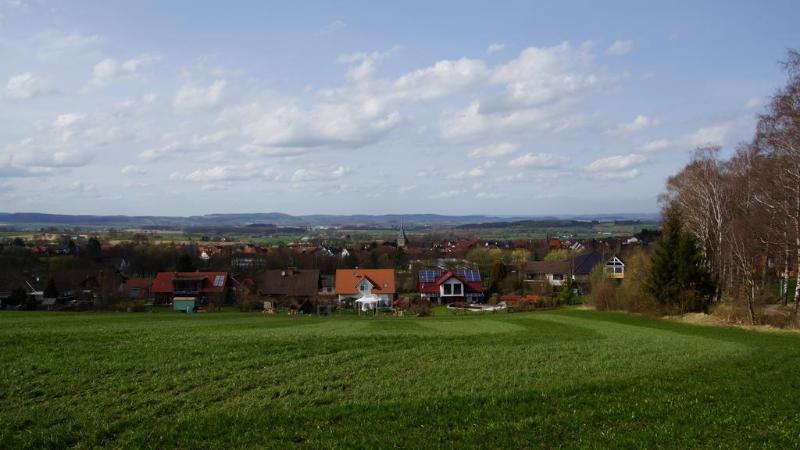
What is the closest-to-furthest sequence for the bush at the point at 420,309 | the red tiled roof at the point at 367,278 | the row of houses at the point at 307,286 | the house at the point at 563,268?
1. the bush at the point at 420,309
2. the row of houses at the point at 307,286
3. the red tiled roof at the point at 367,278
4. the house at the point at 563,268

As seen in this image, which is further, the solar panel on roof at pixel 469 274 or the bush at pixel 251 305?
the solar panel on roof at pixel 469 274

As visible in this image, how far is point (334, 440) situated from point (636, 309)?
126 feet

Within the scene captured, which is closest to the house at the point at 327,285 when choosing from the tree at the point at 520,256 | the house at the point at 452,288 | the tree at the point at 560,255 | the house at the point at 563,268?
the house at the point at 452,288

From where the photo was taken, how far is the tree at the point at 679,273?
1526 inches

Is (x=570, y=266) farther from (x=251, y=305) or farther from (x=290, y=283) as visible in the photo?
(x=251, y=305)

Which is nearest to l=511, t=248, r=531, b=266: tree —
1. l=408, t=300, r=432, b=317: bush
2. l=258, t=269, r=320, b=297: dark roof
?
l=258, t=269, r=320, b=297: dark roof

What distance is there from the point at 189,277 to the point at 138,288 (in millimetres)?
7753

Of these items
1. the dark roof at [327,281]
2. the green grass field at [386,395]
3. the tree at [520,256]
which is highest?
the green grass field at [386,395]

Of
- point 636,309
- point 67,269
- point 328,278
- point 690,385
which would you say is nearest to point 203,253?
point 67,269

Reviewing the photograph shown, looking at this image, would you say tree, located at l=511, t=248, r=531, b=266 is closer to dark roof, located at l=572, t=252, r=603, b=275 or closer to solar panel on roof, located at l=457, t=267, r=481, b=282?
dark roof, located at l=572, t=252, r=603, b=275

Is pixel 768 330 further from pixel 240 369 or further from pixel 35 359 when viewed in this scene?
pixel 35 359

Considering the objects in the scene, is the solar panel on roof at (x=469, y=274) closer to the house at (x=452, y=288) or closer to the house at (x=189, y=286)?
the house at (x=452, y=288)

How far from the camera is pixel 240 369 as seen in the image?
49.1 ft

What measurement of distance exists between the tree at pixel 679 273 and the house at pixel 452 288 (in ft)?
110
